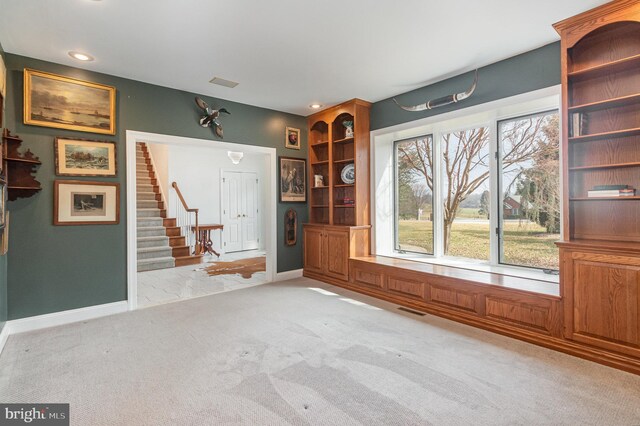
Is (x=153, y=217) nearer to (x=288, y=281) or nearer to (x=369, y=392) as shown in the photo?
(x=288, y=281)

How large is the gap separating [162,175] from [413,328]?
6.97 metres

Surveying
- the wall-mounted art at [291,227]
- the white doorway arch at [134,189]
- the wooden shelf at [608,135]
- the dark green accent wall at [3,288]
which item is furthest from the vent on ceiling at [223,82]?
the wooden shelf at [608,135]

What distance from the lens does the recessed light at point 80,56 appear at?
124 inches

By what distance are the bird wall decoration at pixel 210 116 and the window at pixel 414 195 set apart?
270cm

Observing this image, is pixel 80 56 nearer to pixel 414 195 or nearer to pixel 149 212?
pixel 414 195

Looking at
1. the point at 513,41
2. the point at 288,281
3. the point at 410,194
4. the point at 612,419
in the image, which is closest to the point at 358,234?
the point at 410,194

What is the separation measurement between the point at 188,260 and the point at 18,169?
3830 mm

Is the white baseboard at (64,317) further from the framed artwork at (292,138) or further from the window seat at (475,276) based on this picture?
the framed artwork at (292,138)

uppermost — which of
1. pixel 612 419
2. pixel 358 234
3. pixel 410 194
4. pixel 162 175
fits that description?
pixel 162 175

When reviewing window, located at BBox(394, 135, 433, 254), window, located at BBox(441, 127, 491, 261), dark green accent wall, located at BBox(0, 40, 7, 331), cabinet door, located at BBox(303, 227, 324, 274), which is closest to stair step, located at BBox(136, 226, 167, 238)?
cabinet door, located at BBox(303, 227, 324, 274)

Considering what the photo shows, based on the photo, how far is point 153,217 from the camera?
728cm

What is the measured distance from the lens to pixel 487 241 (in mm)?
4082

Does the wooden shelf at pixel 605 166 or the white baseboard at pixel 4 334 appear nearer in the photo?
the wooden shelf at pixel 605 166

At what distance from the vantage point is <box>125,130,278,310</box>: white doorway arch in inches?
150
